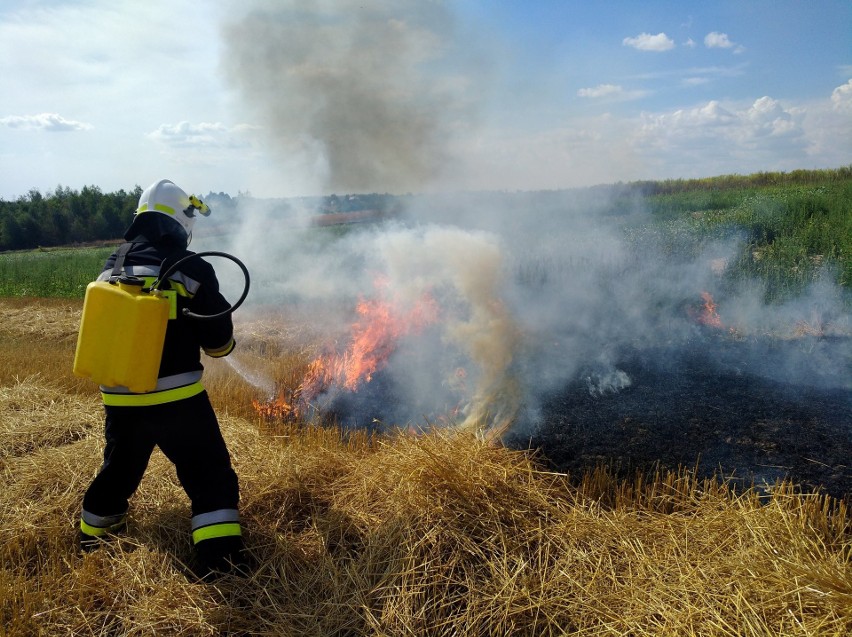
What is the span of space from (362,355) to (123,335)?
423 cm

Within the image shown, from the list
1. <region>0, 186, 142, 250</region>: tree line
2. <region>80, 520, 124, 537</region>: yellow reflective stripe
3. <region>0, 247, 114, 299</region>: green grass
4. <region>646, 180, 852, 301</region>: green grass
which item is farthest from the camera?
<region>0, 186, 142, 250</region>: tree line

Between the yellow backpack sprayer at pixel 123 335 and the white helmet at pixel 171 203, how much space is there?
1.75 feet

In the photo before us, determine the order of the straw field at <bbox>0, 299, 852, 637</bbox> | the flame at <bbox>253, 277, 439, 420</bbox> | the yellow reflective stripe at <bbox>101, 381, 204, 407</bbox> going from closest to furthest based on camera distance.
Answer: the straw field at <bbox>0, 299, 852, 637</bbox>
the yellow reflective stripe at <bbox>101, 381, 204, 407</bbox>
the flame at <bbox>253, 277, 439, 420</bbox>

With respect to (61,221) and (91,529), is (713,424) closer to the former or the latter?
(91,529)

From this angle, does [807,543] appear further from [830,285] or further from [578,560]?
[830,285]

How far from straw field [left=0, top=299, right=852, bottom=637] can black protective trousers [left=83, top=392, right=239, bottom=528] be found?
1.52 feet

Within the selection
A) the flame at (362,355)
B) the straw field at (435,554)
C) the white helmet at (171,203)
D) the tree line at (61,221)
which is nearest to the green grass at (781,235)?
the flame at (362,355)

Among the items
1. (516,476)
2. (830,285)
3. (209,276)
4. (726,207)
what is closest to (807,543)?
(516,476)

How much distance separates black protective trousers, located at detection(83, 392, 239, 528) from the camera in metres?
3.26

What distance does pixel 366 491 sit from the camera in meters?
3.91

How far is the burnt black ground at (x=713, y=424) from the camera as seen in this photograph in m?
4.41

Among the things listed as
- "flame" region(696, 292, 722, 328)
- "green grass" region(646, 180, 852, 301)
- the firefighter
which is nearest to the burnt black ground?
"flame" region(696, 292, 722, 328)

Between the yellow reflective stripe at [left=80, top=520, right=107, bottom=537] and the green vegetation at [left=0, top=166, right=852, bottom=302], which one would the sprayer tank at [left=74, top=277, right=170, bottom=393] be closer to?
the yellow reflective stripe at [left=80, top=520, right=107, bottom=537]

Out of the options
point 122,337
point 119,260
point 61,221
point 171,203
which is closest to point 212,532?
point 122,337
